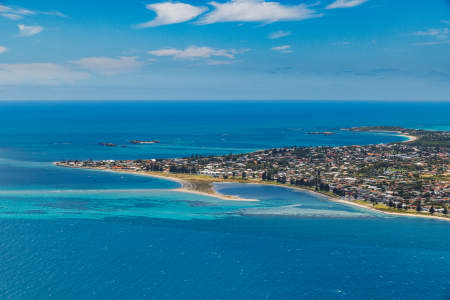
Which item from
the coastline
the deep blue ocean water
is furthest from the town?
the deep blue ocean water

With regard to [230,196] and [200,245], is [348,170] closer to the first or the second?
[230,196]

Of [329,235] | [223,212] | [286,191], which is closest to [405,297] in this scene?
[329,235]

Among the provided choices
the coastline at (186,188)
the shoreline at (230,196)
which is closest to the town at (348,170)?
the shoreline at (230,196)

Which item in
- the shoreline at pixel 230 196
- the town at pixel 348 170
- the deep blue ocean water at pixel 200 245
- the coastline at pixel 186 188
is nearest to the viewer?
the deep blue ocean water at pixel 200 245

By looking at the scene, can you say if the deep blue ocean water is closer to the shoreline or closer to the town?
the shoreline

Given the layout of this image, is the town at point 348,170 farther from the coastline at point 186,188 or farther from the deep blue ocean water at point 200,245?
the deep blue ocean water at point 200,245

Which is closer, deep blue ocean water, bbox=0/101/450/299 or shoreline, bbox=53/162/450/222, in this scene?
deep blue ocean water, bbox=0/101/450/299

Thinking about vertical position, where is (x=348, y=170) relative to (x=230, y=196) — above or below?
above

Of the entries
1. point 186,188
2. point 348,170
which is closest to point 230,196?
point 186,188
